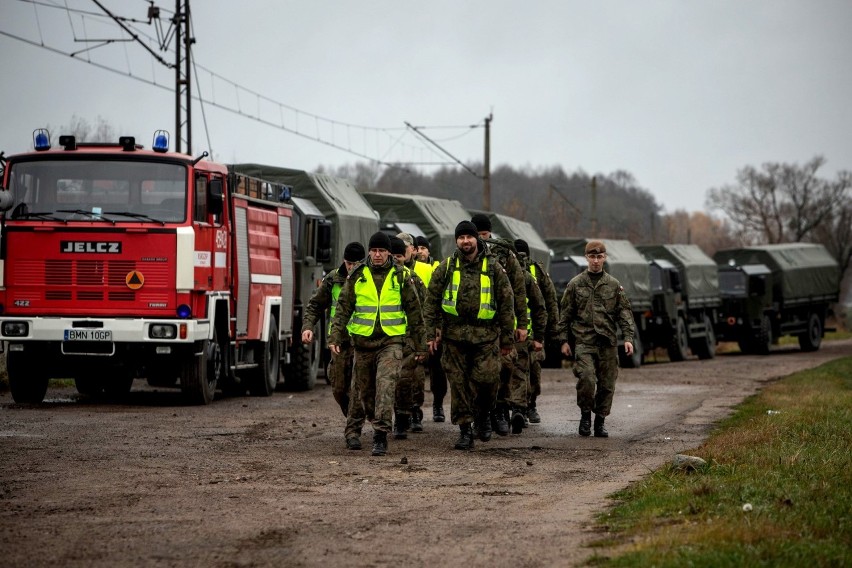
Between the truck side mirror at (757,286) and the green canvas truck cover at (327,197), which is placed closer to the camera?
the green canvas truck cover at (327,197)

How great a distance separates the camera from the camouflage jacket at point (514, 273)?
41.6 feet

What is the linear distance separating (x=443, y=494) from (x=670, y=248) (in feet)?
108

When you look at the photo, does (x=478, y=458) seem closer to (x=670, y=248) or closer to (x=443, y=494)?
(x=443, y=494)

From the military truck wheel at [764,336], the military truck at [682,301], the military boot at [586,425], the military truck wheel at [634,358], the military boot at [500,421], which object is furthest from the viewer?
the military truck wheel at [764,336]

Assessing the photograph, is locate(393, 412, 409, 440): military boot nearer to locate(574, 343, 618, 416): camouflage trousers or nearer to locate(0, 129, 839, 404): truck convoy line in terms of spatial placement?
locate(574, 343, 618, 416): camouflage trousers

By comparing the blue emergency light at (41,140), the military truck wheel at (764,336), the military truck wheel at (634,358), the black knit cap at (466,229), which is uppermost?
the blue emergency light at (41,140)

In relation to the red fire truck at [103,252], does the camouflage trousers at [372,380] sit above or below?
below

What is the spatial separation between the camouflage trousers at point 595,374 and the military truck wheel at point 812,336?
1299 inches

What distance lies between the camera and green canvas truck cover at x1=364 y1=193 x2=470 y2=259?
1140 inches

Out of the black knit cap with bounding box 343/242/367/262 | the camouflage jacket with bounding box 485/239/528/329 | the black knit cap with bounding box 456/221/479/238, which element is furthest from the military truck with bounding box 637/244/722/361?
the black knit cap with bounding box 456/221/479/238

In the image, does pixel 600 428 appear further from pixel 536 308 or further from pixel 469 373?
pixel 469 373

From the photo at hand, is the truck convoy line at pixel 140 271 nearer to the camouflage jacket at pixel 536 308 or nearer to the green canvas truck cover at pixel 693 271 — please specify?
the camouflage jacket at pixel 536 308

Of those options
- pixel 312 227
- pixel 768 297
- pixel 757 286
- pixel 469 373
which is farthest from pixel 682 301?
pixel 469 373

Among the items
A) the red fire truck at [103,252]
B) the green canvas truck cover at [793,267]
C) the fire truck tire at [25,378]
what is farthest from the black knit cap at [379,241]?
the green canvas truck cover at [793,267]
